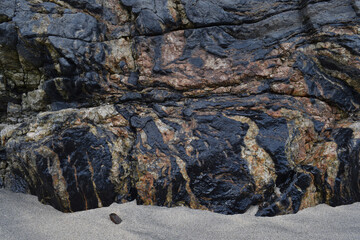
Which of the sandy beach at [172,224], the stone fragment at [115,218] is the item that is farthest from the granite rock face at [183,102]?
the stone fragment at [115,218]

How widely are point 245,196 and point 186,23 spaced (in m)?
2.12

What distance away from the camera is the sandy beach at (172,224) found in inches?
73.4

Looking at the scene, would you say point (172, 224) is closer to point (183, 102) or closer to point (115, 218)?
point (115, 218)

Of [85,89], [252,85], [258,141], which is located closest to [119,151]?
[85,89]

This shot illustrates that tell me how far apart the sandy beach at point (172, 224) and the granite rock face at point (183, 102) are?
0.42 ft

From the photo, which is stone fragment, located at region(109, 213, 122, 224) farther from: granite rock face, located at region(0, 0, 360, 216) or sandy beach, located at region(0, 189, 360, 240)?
granite rock face, located at region(0, 0, 360, 216)

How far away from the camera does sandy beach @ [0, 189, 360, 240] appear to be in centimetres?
186

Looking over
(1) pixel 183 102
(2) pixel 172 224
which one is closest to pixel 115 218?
(2) pixel 172 224

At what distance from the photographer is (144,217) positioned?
216cm

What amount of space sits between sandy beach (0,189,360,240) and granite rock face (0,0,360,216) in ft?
0.42

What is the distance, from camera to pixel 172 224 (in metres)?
2.04

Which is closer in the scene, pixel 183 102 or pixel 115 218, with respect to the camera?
pixel 115 218

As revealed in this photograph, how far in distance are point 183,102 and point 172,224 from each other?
4.39 feet

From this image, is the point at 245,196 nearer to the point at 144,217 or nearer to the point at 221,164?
the point at 221,164
